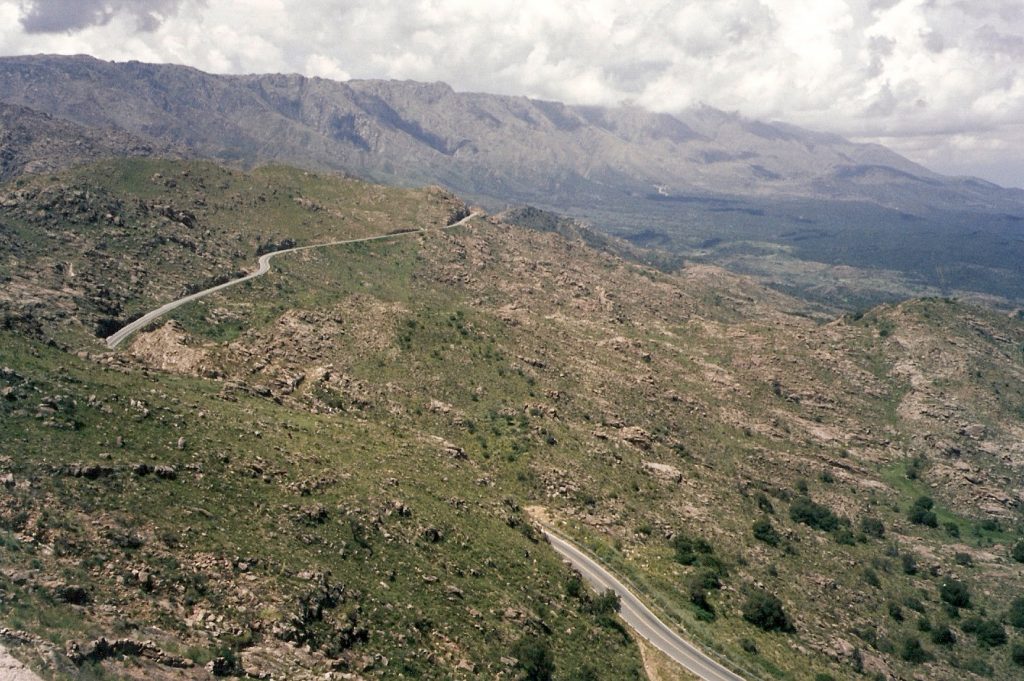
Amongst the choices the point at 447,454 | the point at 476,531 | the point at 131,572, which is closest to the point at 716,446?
the point at 447,454

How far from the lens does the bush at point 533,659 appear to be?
35438mm

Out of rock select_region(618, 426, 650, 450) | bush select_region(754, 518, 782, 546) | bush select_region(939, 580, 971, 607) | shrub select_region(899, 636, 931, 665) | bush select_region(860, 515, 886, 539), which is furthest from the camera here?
rock select_region(618, 426, 650, 450)

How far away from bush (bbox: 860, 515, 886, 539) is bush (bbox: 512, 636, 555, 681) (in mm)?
61568

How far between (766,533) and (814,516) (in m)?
14.3

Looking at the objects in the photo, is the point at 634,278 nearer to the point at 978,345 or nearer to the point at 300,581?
the point at 978,345

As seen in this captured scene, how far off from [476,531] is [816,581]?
128 ft

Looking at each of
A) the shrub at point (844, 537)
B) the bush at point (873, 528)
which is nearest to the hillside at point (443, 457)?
the bush at point (873, 528)

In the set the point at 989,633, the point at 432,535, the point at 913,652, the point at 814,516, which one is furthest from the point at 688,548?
the point at 989,633

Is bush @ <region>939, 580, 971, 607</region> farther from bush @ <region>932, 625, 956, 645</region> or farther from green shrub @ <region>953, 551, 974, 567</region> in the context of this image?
green shrub @ <region>953, 551, 974, 567</region>

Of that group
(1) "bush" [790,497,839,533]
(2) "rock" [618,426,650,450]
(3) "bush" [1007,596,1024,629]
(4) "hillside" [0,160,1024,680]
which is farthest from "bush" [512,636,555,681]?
(3) "bush" [1007,596,1024,629]

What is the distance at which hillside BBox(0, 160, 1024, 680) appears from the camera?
30.9m

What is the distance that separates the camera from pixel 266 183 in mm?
142625

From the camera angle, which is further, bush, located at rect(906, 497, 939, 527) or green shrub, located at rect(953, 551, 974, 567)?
bush, located at rect(906, 497, 939, 527)

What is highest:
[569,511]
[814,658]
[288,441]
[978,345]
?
[978,345]
